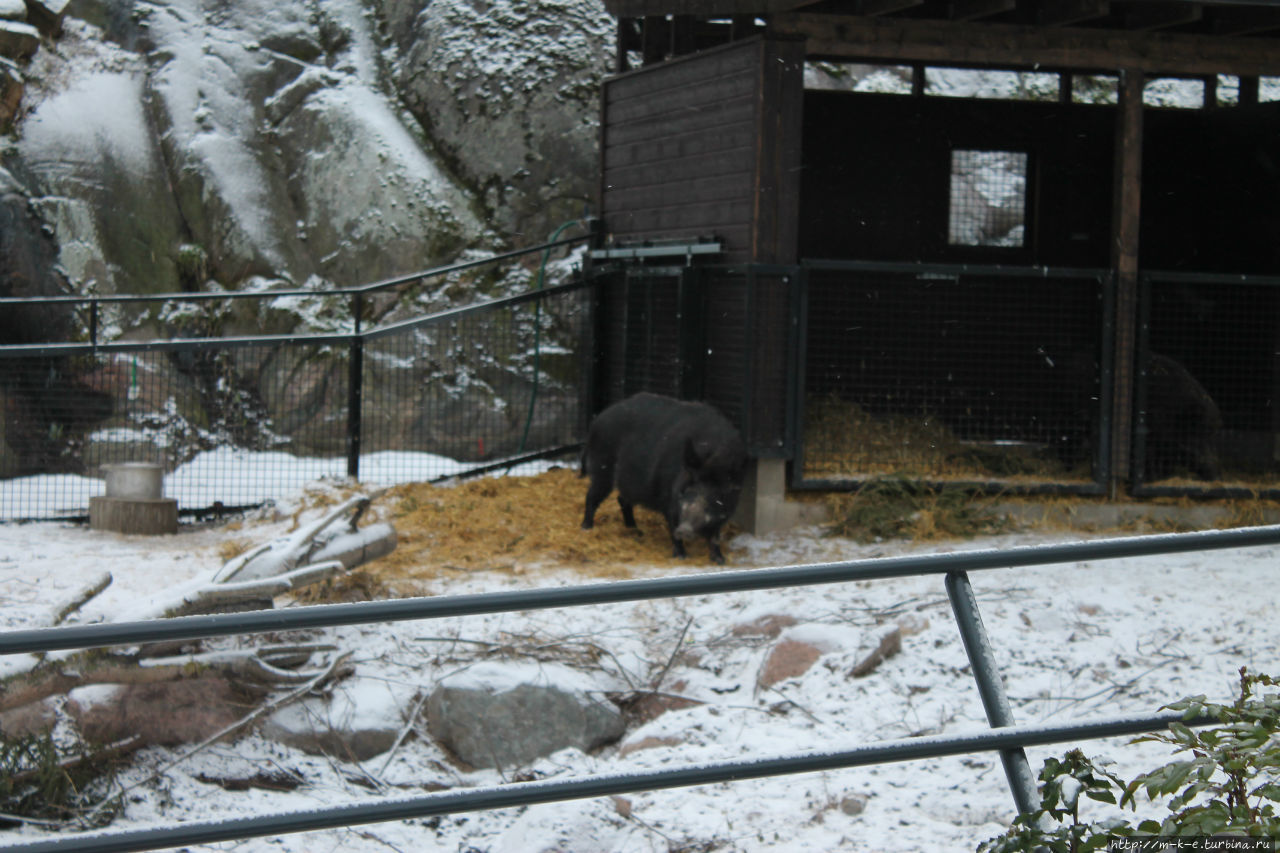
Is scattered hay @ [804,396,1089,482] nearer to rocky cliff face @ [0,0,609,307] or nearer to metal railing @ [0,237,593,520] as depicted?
metal railing @ [0,237,593,520]

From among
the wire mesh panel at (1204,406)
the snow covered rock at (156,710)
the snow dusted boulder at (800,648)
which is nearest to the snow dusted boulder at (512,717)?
the snow dusted boulder at (800,648)

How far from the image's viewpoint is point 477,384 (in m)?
11.9

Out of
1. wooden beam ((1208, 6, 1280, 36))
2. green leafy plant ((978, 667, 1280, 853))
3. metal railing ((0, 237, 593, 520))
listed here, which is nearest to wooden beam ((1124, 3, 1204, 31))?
wooden beam ((1208, 6, 1280, 36))

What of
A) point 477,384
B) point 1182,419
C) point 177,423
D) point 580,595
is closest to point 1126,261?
point 1182,419

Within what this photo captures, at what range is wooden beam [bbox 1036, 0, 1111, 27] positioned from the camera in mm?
7414

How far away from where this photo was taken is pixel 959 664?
592cm

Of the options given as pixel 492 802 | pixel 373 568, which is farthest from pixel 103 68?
pixel 492 802

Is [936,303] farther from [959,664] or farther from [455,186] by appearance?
[455,186]

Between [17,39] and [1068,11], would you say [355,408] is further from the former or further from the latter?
[17,39]

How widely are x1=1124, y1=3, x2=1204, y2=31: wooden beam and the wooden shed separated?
0.01m

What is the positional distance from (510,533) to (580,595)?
5744 millimetres

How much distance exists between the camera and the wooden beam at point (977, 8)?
748 cm

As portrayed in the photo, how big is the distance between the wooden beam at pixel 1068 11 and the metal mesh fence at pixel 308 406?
3848 mm

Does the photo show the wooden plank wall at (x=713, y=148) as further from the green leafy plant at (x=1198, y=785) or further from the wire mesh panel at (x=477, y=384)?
the green leafy plant at (x=1198, y=785)
